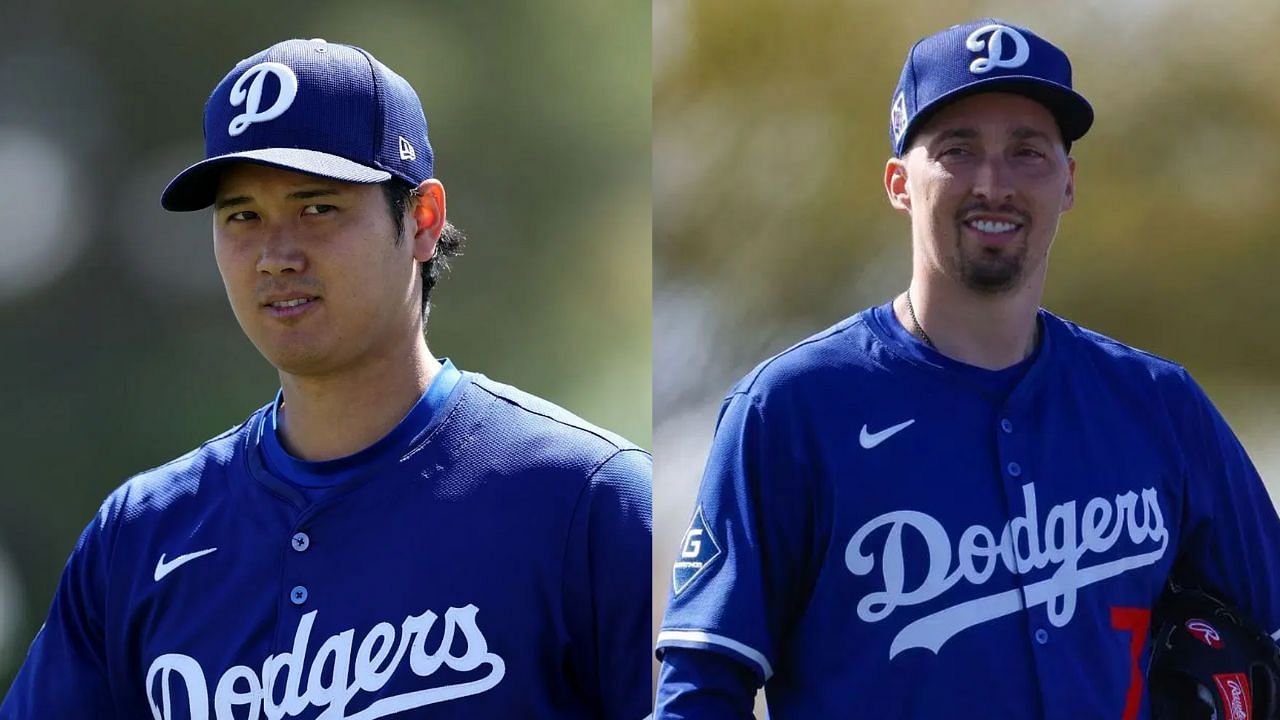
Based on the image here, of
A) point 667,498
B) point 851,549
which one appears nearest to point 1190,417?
point 851,549

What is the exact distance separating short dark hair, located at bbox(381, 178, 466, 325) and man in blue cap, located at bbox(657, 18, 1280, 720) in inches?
22.0

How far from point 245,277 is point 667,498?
2.46ft

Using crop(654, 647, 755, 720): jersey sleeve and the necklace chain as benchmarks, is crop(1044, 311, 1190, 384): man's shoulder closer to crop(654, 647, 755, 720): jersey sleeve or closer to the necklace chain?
the necklace chain

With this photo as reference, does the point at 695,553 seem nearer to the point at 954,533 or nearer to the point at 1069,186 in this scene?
the point at 954,533

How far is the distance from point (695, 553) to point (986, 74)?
2.87ft

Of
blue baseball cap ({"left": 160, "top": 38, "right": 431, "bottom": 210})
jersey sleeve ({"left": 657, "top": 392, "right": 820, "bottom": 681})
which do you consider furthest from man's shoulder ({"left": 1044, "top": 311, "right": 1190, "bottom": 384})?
blue baseball cap ({"left": 160, "top": 38, "right": 431, "bottom": 210})

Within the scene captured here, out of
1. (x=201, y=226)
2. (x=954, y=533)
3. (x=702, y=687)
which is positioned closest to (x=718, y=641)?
(x=702, y=687)

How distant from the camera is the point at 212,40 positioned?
3.68 meters

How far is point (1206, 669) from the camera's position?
2283 millimetres

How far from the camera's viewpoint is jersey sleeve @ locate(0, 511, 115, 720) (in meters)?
2.38

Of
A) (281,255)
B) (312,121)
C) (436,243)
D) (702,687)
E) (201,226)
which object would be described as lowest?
(702,687)

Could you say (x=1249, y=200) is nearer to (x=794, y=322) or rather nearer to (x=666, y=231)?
(x=794, y=322)

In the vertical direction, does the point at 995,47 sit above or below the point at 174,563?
above

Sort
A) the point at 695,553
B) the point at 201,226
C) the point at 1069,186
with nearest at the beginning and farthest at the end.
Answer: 1. the point at 695,553
2. the point at 1069,186
3. the point at 201,226
